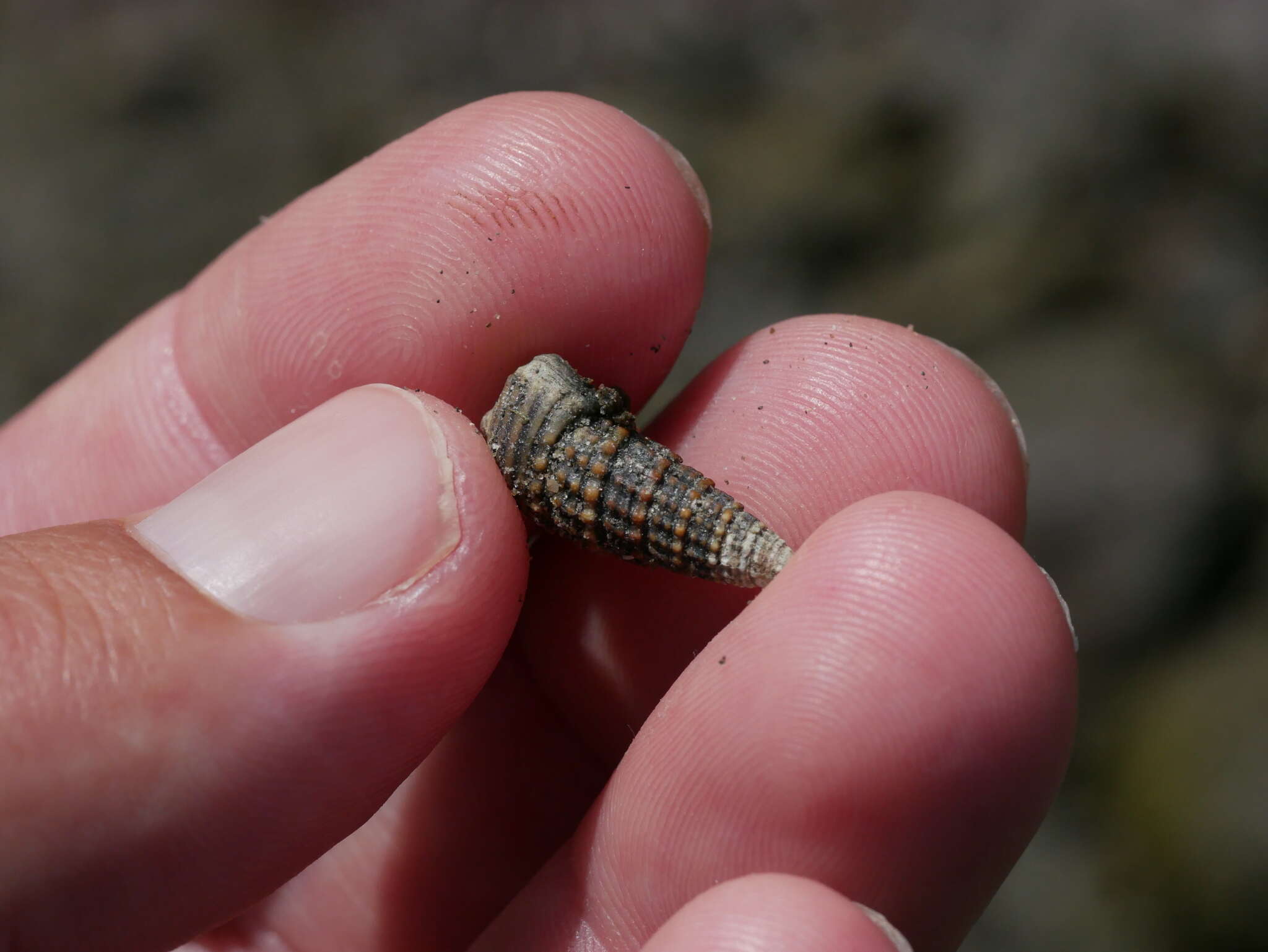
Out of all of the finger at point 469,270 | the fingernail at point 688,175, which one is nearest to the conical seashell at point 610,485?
the finger at point 469,270

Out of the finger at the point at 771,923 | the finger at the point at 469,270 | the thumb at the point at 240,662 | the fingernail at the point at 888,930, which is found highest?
the finger at the point at 469,270

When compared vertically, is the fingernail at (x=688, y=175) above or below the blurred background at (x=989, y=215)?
above

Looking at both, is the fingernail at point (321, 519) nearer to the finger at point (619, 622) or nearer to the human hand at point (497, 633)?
the human hand at point (497, 633)

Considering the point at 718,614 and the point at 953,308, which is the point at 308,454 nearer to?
the point at 718,614

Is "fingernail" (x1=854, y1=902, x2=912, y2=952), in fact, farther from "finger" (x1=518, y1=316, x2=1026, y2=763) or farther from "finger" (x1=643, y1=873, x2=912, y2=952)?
"finger" (x1=518, y1=316, x2=1026, y2=763)

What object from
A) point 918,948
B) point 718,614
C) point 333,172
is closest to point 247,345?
point 718,614

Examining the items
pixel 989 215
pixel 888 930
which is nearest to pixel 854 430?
pixel 888 930

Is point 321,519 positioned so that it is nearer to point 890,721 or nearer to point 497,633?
point 497,633
